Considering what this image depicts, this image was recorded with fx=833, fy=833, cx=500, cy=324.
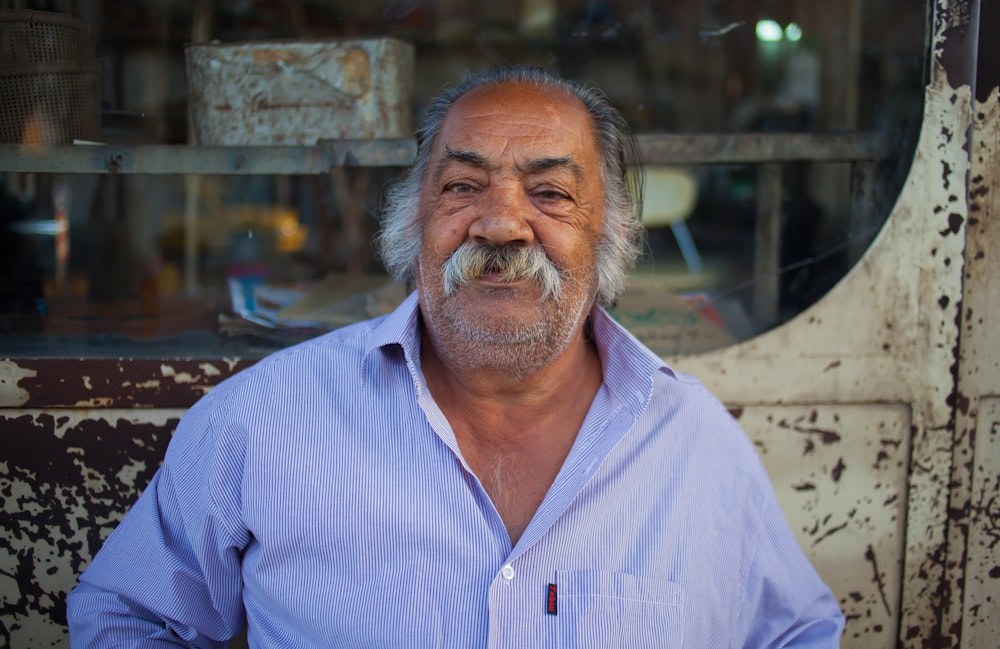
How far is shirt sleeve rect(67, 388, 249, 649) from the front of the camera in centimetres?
137

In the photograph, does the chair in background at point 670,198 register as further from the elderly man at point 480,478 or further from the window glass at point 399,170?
the elderly man at point 480,478

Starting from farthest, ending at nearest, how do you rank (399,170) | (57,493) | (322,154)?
(399,170) < (322,154) < (57,493)

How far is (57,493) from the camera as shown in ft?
5.83

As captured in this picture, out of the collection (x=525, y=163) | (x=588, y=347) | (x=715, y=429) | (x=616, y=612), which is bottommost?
(x=616, y=612)

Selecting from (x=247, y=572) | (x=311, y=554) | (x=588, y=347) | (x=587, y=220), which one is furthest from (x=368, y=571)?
(x=587, y=220)

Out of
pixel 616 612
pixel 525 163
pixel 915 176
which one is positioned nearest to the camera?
pixel 616 612

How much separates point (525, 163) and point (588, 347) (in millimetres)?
411

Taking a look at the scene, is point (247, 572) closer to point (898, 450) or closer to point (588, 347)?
point (588, 347)

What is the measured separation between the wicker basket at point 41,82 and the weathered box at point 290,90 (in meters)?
0.27

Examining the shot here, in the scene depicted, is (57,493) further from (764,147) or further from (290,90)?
(764,147)

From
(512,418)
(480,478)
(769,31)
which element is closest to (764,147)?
(769,31)

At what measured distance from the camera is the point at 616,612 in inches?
52.3

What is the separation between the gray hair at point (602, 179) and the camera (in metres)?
1.59

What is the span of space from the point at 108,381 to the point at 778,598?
1416 mm
